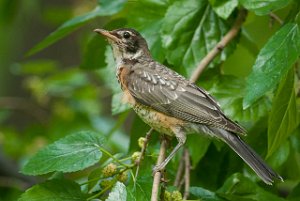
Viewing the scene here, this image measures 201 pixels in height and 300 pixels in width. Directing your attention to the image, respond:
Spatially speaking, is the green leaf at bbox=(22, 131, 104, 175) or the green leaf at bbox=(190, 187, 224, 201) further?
the green leaf at bbox=(190, 187, 224, 201)

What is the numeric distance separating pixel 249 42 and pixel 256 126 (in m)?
0.70

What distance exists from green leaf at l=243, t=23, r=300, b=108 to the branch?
0.77 m

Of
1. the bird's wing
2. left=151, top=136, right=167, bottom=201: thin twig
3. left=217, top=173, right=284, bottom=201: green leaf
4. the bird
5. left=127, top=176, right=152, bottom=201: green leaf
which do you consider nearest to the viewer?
left=151, top=136, right=167, bottom=201: thin twig

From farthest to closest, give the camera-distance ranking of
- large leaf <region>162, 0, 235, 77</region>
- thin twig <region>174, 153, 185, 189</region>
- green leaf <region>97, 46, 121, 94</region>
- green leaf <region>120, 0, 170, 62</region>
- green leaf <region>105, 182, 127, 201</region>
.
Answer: green leaf <region>97, 46, 121, 94</region> < green leaf <region>120, 0, 170, 62</region> < large leaf <region>162, 0, 235, 77</region> < thin twig <region>174, 153, 185, 189</region> < green leaf <region>105, 182, 127, 201</region>

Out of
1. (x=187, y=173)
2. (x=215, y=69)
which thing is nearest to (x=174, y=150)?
(x=187, y=173)

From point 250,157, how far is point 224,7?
3.20 feet

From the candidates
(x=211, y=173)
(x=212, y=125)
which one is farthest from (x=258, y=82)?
(x=211, y=173)

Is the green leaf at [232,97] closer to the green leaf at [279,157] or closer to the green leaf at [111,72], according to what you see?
the green leaf at [279,157]

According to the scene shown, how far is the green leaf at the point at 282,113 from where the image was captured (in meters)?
3.49

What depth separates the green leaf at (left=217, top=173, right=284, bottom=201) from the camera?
12.2 feet

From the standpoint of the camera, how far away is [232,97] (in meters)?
4.20

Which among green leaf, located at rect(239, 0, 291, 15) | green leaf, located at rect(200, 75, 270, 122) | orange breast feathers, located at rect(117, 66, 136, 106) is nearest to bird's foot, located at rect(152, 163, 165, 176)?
green leaf, located at rect(200, 75, 270, 122)

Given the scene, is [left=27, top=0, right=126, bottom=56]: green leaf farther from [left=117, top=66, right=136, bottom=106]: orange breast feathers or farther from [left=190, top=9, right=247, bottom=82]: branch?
[left=190, top=9, right=247, bottom=82]: branch

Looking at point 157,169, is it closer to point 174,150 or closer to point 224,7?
point 174,150
